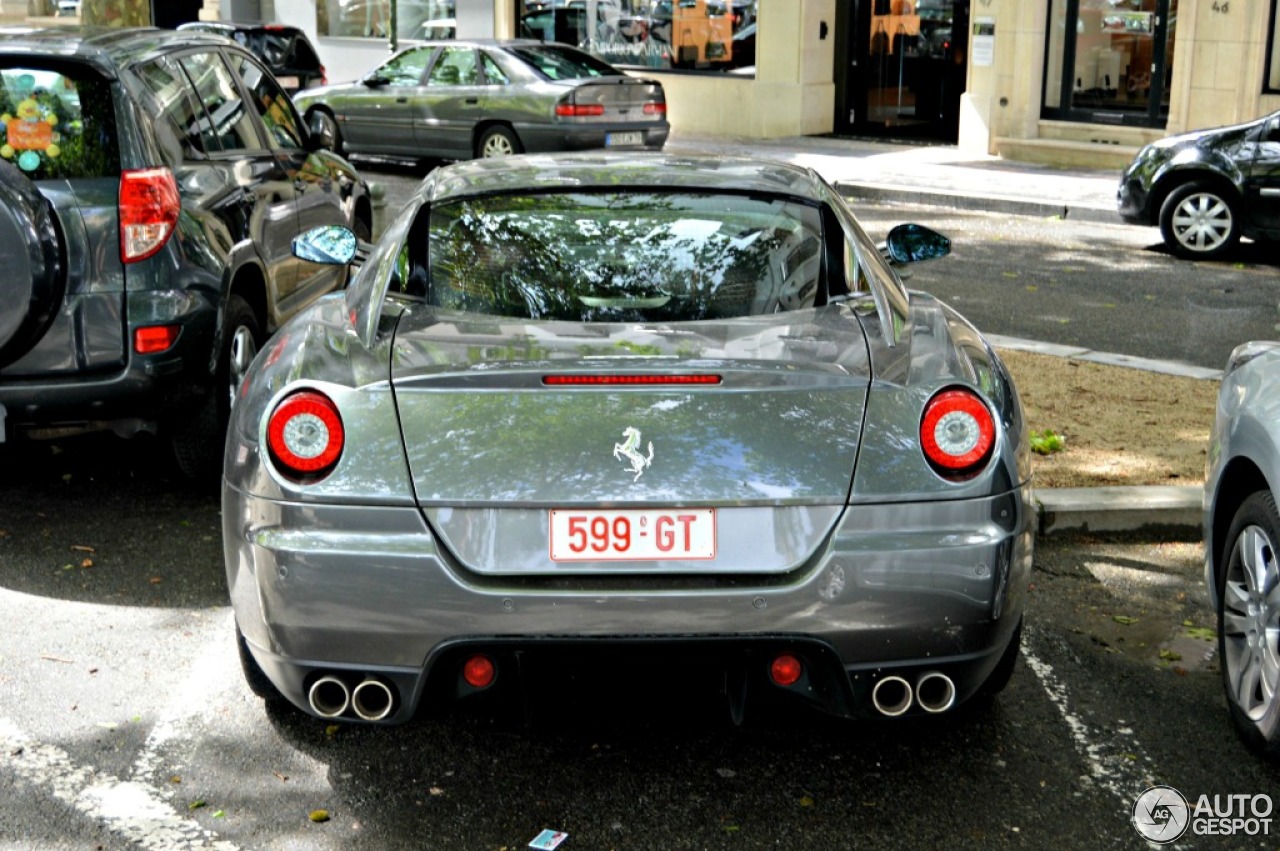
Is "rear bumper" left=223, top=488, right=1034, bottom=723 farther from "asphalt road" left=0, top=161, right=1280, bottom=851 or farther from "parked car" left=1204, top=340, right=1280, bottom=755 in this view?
"parked car" left=1204, top=340, right=1280, bottom=755

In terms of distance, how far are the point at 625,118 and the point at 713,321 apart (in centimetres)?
1453

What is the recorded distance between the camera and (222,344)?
6.84 metres

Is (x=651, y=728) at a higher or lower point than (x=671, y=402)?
lower

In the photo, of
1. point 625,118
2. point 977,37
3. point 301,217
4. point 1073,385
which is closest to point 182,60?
point 301,217

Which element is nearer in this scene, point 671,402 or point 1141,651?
point 671,402

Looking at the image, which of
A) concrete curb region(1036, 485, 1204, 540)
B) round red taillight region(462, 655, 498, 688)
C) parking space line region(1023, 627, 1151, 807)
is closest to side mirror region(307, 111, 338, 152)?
concrete curb region(1036, 485, 1204, 540)

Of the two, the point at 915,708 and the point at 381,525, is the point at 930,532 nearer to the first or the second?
the point at 915,708

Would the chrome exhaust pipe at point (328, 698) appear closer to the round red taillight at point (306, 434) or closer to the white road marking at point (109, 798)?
the white road marking at point (109, 798)

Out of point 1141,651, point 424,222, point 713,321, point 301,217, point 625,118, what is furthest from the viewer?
point 625,118

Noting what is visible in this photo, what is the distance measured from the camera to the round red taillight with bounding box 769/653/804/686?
393 cm

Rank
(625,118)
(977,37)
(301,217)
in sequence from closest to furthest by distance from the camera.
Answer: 1. (301,217)
2. (625,118)
3. (977,37)

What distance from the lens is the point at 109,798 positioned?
4164 millimetres

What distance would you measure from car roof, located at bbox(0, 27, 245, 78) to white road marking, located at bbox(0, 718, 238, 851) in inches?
116

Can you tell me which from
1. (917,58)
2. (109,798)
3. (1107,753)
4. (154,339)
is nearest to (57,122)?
(154,339)
